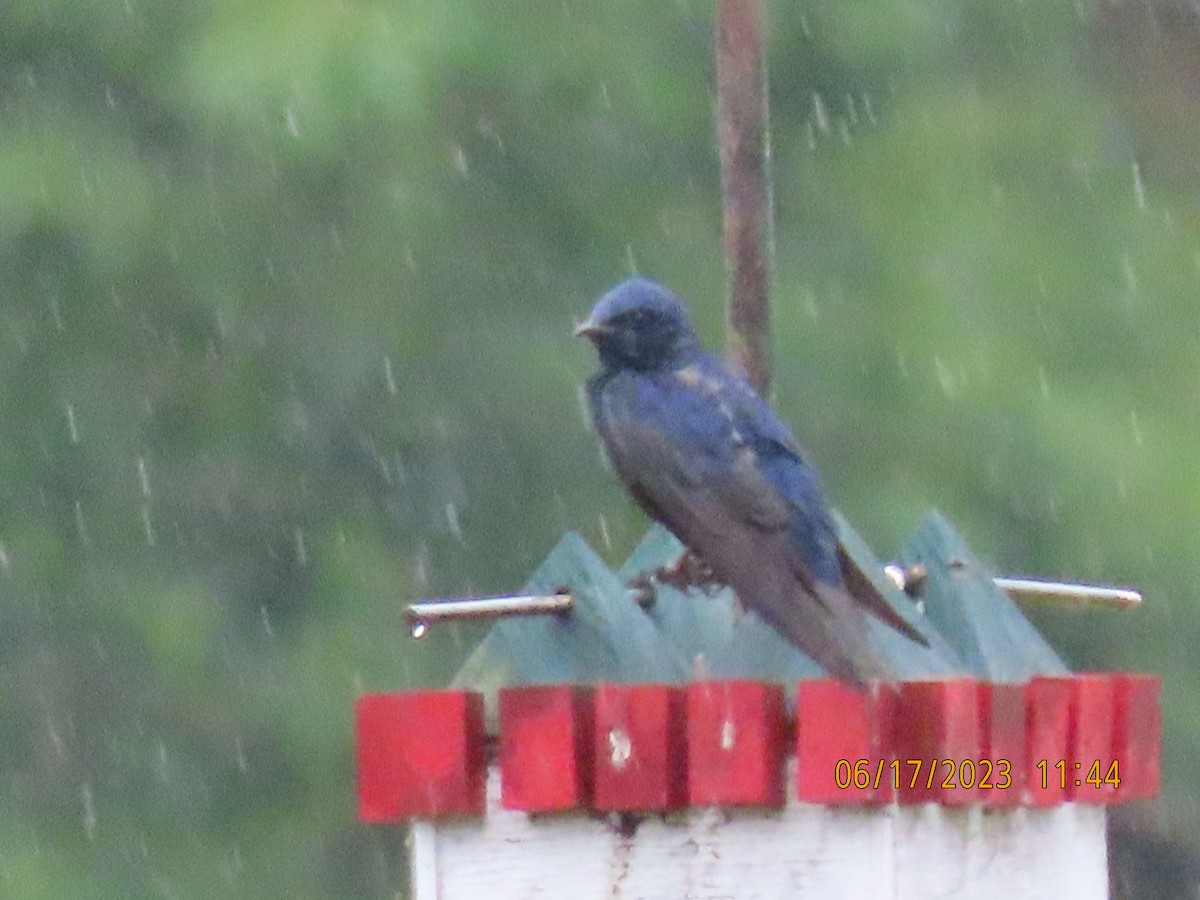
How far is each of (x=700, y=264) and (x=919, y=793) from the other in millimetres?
4440

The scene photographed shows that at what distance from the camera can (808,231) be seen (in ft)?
24.0

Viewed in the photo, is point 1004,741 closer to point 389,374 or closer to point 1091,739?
point 1091,739

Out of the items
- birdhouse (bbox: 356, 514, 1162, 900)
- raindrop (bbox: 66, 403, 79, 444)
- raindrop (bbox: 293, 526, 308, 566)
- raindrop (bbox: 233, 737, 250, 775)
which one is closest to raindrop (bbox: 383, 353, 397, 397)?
raindrop (bbox: 293, 526, 308, 566)

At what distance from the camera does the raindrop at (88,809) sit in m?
7.18

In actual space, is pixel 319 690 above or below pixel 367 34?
below

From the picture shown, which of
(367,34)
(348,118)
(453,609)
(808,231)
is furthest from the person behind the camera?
(808,231)

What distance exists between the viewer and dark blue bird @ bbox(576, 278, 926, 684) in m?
2.95

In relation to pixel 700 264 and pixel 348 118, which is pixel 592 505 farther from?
pixel 348 118

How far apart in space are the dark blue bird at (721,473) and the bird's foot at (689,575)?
0.09ft

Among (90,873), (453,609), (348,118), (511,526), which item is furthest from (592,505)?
(453,609)

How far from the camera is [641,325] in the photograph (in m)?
3.72

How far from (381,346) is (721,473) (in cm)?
378

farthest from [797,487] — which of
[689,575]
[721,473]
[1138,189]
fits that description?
[1138,189]

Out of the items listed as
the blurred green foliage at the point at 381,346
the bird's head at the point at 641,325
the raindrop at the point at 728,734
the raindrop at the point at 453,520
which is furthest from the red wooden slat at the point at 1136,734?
the raindrop at the point at 453,520
